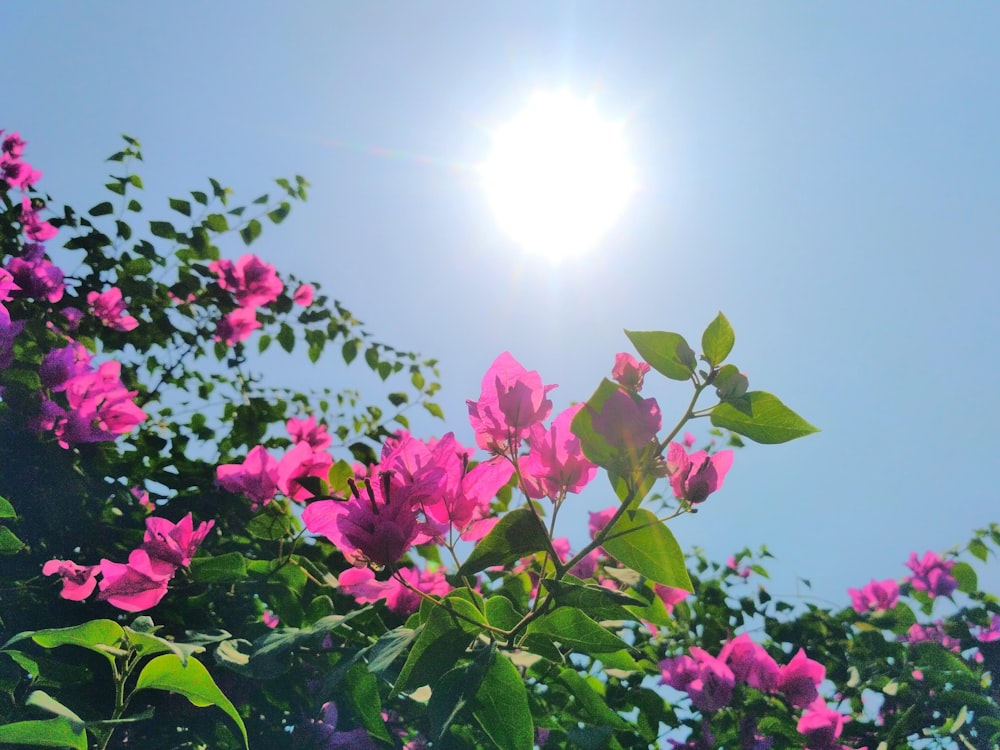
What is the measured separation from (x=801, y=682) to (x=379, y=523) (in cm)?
131

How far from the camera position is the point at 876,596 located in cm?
273

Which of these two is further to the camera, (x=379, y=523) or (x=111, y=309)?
(x=111, y=309)

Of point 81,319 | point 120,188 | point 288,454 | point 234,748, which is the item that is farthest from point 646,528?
point 120,188

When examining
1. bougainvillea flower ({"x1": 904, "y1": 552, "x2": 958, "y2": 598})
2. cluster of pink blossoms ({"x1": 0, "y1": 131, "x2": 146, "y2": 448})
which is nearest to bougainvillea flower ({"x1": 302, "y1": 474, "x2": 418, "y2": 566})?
cluster of pink blossoms ({"x1": 0, "y1": 131, "x2": 146, "y2": 448})

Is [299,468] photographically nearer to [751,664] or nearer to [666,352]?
[666,352]

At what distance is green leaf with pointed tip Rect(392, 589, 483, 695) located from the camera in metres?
0.72

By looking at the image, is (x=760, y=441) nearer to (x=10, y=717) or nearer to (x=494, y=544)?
(x=494, y=544)

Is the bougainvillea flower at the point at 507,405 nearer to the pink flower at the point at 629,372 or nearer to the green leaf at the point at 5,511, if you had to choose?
the pink flower at the point at 629,372

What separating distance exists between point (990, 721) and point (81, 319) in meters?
3.01

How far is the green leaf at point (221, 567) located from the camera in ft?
3.35

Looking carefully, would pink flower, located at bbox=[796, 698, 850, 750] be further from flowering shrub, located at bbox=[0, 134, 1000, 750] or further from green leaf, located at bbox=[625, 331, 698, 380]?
green leaf, located at bbox=[625, 331, 698, 380]

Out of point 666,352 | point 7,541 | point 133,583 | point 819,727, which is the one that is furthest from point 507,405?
point 819,727

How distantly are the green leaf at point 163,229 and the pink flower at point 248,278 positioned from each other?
0.19 meters

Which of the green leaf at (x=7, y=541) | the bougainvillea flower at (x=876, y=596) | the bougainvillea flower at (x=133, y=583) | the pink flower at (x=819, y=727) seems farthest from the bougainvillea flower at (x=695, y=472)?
the bougainvillea flower at (x=876, y=596)
